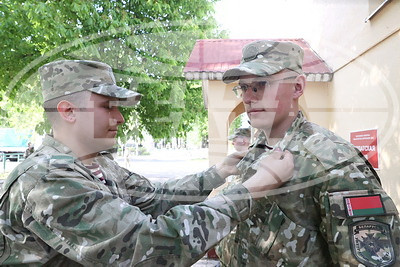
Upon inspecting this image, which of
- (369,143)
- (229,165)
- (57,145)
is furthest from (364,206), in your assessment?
(369,143)

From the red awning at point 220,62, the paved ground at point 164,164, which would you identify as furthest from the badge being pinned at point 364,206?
the red awning at point 220,62

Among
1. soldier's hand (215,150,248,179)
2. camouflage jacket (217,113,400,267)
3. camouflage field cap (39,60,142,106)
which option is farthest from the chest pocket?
camouflage field cap (39,60,142,106)

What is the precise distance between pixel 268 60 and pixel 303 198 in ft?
2.30

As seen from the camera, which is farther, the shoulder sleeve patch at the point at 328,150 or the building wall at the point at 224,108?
the building wall at the point at 224,108

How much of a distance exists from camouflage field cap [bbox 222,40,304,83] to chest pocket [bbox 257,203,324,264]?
0.65 m

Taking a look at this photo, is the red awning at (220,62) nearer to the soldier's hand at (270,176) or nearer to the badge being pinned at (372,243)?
the soldier's hand at (270,176)

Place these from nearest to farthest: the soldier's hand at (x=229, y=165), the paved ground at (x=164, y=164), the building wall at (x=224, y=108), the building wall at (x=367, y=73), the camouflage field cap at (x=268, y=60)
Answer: the camouflage field cap at (x=268, y=60), the soldier's hand at (x=229, y=165), the building wall at (x=367, y=73), the building wall at (x=224, y=108), the paved ground at (x=164, y=164)

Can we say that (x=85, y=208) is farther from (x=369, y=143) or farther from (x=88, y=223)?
(x=369, y=143)

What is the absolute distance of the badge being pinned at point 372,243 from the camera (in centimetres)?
137

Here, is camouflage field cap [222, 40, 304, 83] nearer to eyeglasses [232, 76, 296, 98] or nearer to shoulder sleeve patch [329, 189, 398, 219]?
eyeglasses [232, 76, 296, 98]

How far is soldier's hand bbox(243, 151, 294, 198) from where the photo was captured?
60.2 inches

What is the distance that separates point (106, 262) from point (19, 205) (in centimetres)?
46

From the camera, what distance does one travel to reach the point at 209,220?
146 cm

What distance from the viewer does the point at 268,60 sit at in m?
1.81
